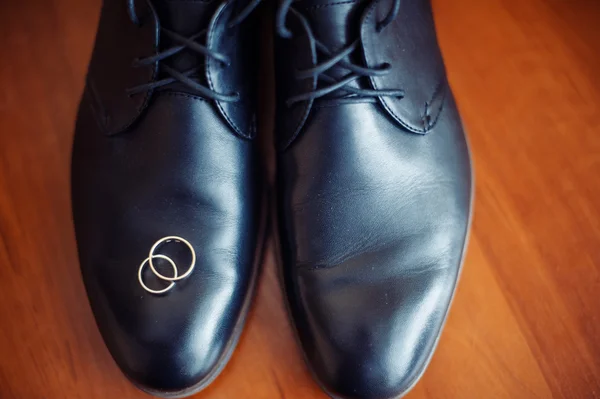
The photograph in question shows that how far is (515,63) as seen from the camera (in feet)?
2.24

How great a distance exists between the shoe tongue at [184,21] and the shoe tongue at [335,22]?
0.09m

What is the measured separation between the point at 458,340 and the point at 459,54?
363 millimetres

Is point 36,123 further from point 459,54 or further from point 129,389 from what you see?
point 459,54

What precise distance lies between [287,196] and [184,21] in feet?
0.66

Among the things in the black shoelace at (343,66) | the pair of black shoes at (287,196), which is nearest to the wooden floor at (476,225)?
the pair of black shoes at (287,196)

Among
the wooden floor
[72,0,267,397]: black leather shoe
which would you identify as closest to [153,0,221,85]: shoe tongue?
[72,0,267,397]: black leather shoe

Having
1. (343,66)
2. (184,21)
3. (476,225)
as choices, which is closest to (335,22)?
(343,66)

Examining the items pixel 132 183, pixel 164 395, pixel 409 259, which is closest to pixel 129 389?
pixel 164 395

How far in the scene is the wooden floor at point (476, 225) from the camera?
555mm

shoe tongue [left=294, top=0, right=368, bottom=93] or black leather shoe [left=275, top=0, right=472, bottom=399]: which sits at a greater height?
shoe tongue [left=294, top=0, right=368, bottom=93]

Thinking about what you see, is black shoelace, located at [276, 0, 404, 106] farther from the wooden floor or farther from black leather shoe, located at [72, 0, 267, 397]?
the wooden floor

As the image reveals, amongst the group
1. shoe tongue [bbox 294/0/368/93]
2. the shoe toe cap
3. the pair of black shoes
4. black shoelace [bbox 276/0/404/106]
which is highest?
shoe tongue [bbox 294/0/368/93]

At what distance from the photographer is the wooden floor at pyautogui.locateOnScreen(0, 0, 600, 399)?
56 cm

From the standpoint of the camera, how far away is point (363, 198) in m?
0.53
